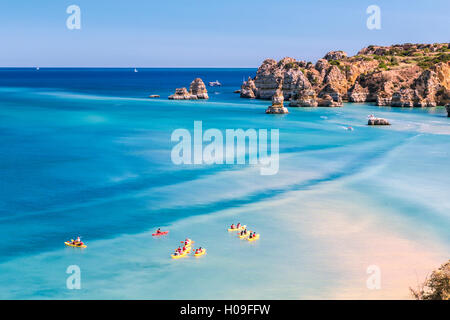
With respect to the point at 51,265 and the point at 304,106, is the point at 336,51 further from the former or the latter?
the point at 51,265

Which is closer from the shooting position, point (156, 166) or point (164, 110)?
point (156, 166)

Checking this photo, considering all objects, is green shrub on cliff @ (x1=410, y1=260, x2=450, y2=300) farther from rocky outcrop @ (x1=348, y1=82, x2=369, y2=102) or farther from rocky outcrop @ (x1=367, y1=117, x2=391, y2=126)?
rocky outcrop @ (x1=348, y1=82, x2=369, y2=102)

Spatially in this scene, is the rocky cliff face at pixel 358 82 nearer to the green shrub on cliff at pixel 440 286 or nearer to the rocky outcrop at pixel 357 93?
the rocky outcrop at pixel 357 93

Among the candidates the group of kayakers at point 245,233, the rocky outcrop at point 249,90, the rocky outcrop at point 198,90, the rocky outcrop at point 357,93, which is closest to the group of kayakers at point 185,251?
the group of kayakers at point 245,233

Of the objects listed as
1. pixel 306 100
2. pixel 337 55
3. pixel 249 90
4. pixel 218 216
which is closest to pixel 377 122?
pixel 306 100
